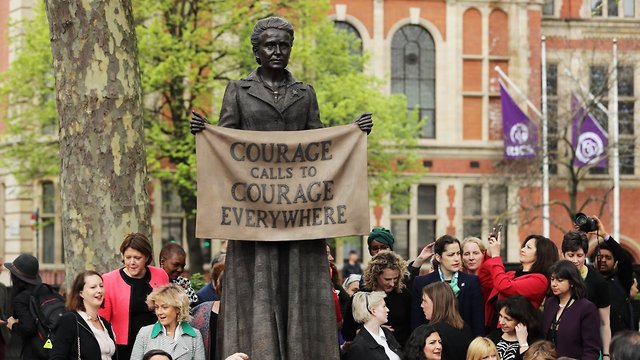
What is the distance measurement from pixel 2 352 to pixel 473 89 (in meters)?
30.5

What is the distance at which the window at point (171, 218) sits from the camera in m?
38.8

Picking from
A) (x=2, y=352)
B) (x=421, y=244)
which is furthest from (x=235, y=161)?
(x=421, y=244)

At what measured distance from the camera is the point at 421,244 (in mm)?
41500

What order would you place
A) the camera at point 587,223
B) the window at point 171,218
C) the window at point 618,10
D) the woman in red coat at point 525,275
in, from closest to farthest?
the woman in red coat at point 525,275 → the camera at point 587,223 → the window at point 171,218 → the window at point 618,10

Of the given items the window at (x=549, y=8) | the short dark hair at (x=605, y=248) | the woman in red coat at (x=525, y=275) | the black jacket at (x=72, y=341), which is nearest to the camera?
the black jacket at (x=72, y=341)

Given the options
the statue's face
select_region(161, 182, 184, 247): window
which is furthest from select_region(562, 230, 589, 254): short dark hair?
select_region(161, 182, 184, 247): window

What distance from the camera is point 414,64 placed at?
41750mm

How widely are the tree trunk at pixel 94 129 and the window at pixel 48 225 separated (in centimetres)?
2525

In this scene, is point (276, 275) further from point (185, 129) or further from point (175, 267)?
point (185, 129)

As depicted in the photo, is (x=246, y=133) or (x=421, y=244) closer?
(x=246, y=133)

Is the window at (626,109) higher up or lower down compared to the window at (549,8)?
lower down

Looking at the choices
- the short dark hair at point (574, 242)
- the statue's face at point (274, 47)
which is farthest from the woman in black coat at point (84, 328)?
the short dark hair at point (574, 242)

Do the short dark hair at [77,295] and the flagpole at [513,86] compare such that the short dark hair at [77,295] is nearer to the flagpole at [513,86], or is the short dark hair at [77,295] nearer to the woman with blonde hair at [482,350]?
the woman with blonde hair at [482,350]

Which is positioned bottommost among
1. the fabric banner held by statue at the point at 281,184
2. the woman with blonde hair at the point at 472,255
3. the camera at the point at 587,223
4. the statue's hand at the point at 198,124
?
the woman with blonde hair at the point at 472,255
